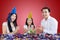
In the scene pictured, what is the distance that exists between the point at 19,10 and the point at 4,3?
12.9 inches

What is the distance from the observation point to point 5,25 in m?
2.29

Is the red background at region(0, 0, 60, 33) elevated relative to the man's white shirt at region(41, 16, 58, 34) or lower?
elevated

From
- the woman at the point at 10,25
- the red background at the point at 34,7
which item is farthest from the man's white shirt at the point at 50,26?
the red background at the point at 34,7

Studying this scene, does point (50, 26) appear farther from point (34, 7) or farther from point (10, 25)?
point (34, 7)

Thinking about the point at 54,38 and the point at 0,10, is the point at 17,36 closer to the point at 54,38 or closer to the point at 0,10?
the point at 54,38

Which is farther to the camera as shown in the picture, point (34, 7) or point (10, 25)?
point (34, 7)

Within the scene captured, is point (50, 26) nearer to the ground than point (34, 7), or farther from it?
nearer to the ground

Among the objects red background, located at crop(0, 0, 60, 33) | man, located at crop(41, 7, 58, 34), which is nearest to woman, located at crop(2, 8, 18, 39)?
man, located at crop(41, 7, 58, 34)

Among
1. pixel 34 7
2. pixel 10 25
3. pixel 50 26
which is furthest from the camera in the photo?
pixel 34 7

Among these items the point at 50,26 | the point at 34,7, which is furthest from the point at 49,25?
the point at 34,7

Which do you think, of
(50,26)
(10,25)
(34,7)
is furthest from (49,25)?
(34,7)

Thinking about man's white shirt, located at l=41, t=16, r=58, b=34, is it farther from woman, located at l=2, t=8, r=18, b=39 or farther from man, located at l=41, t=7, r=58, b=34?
woman, located at l=2, t=8, r=18, b=39

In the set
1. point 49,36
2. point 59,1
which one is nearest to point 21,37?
point 49,36

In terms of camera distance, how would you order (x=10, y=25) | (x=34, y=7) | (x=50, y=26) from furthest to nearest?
(x=34, y=7), (x=10, y=25), (x=50, y=26)
